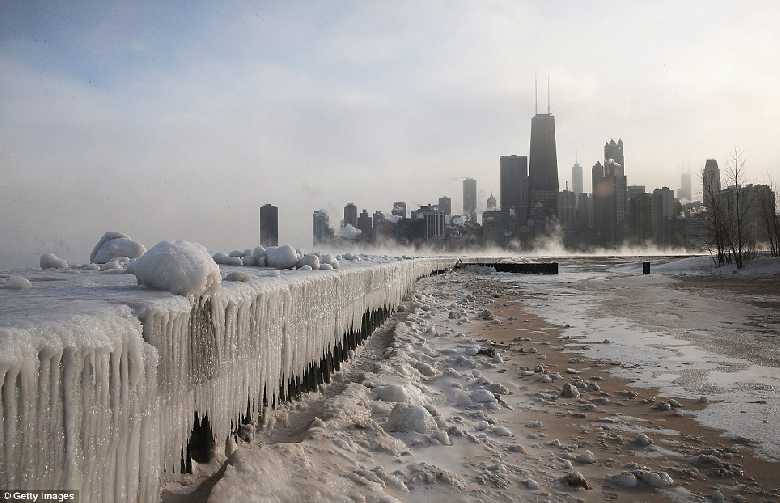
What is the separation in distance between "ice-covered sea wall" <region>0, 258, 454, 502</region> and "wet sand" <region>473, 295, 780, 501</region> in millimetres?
2209

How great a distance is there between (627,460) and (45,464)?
3.33 metres

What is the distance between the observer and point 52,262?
5.62 metres

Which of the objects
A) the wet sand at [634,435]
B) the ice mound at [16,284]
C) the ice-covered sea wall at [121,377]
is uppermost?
the ice mound at [16,284]

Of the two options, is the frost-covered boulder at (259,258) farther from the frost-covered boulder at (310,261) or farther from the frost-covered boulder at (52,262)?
the frost-covered boulder at (52,262)

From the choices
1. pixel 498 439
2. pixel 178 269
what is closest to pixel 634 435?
pixel 498 439

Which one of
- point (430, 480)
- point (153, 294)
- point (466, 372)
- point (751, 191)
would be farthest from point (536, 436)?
point (751, 191)

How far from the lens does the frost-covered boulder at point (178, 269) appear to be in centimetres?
250

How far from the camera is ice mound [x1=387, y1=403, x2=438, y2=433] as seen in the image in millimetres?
3584

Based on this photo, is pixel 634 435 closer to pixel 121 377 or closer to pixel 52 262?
pixel 121 377

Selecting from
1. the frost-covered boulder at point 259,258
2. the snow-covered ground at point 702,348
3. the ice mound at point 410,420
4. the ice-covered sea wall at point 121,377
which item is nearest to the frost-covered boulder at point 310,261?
the frost-covered boulder at point 259,258

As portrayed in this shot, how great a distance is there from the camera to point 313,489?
7.84 ft

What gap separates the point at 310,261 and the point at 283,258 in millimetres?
513

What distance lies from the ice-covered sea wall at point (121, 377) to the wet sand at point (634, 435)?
2.21 metres

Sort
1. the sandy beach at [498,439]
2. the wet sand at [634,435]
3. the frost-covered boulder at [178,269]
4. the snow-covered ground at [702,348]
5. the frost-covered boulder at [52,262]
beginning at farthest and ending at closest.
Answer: the frost-covered boulder at [52,262], the snow-covered ground at [702,348], the wet sand at [634,435], the sandy beach at [498,439], the frost-covered boulder at [178,269]
